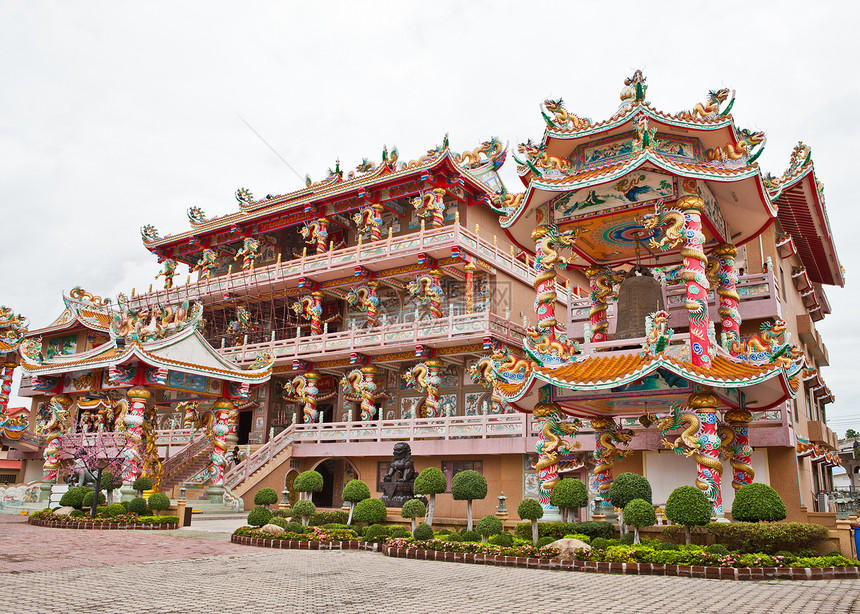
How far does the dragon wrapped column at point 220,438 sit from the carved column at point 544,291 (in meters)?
13.5

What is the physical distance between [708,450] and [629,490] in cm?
161

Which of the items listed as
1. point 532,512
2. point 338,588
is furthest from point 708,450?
point 338,588

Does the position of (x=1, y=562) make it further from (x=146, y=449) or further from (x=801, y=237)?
(x=801, y=237)

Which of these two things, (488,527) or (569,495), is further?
(488,527)

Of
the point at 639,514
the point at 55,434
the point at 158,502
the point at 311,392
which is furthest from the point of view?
the point at 311,392

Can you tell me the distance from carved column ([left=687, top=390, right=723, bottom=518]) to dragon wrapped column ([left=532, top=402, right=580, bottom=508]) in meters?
2.56

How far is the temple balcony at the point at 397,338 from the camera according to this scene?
25250 mm

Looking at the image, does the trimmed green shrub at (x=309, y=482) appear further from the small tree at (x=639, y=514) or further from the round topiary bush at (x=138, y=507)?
the small tree at (x=639, y=514)

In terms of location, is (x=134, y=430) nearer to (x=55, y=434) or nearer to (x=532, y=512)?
(x=55, y=434)

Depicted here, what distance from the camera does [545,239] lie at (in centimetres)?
1516

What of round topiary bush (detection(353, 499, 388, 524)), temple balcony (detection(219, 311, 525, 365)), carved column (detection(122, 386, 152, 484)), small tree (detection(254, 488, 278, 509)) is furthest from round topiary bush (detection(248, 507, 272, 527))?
temple balcony (detection(219, 311, 525, 365))

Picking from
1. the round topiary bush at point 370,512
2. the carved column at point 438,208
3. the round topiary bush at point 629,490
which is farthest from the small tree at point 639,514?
the carved column at point 438,208

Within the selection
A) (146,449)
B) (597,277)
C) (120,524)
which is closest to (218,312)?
(146,449)

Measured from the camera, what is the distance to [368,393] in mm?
27609
